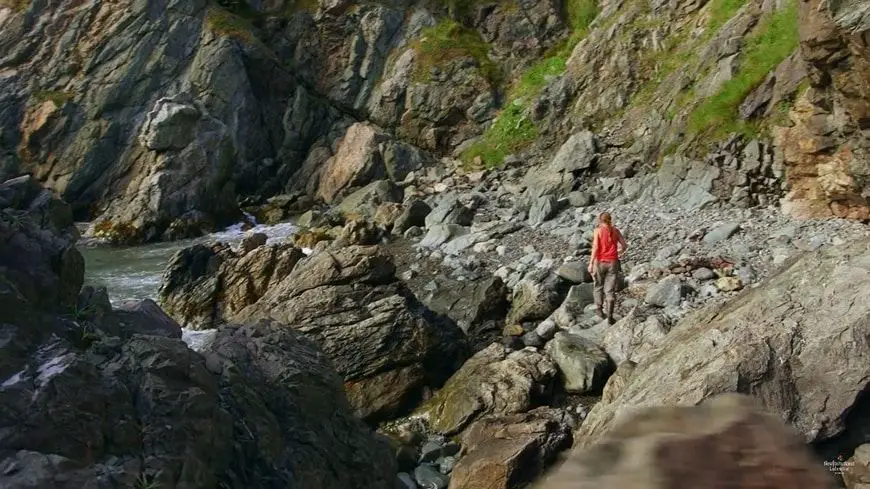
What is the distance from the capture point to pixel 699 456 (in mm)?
2541

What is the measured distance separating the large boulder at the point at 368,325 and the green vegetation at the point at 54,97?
25.8 metres

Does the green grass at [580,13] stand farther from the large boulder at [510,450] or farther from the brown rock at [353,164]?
the large boulder at [510,450]

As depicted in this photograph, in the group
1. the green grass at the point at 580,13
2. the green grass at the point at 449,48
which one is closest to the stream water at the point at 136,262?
the green grass at the point at 449,48

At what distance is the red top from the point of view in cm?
1401

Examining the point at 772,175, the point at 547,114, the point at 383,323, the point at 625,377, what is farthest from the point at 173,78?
the point at 625,377

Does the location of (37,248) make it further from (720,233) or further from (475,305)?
(720,233)

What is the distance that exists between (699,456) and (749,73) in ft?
72.0

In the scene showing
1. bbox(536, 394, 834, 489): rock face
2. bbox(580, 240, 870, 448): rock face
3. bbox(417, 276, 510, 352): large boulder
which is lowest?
bbox(417, 276, 510, 352): large boulder

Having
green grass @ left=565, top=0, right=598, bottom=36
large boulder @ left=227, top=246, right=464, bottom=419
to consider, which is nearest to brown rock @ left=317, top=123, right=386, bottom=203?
green grass @ left=565, top=0, right=598, bottom=36

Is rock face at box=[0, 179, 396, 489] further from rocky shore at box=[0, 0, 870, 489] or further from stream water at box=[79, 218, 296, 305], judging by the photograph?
stream water at box=[79, 218, 296, 305]

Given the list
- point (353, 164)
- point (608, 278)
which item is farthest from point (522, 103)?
point (608, 278)

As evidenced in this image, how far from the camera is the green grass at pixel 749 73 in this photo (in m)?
20.7

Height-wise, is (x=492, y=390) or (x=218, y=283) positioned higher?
(x=218, y=283)

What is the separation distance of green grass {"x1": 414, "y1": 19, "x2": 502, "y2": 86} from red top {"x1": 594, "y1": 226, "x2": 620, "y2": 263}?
2532cm
